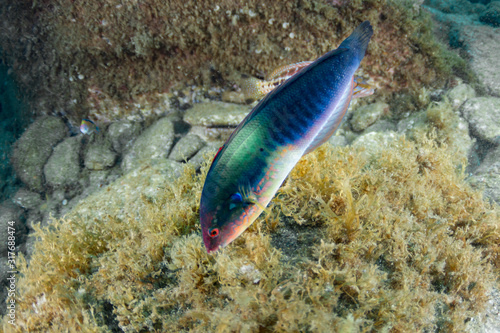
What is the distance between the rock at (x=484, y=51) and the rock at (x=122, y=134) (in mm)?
9114

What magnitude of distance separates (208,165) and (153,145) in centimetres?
388

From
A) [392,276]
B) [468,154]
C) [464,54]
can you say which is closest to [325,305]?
[392,276]

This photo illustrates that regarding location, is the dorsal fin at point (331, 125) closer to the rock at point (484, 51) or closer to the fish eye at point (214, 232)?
the fish eye at point (214, 232)

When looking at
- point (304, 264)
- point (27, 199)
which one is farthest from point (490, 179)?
point (27, 199)

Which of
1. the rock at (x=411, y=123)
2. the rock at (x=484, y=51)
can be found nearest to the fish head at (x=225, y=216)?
the rock at (x=411, y=123)

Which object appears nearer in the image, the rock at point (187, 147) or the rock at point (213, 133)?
the rock at point (187, 147)

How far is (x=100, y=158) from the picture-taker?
21.8 ft

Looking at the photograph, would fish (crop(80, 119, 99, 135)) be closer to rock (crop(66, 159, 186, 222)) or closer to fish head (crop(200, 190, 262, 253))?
rock (crop(66, 159, 186, 222))

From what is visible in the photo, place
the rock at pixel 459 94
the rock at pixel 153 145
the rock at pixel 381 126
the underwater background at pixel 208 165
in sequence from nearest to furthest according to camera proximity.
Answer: the underwater background at pixel 208 165, the rock at pixel 459 94, the rock at pixel 381 126, the rock at pixel 153 145

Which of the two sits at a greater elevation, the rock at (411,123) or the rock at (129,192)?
the rock at (411,123)

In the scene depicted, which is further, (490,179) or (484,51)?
(484,51)

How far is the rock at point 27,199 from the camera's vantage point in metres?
6.78

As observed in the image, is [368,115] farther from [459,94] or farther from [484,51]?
[484,51]


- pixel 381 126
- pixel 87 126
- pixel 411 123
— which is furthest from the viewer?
pixel 87 126
